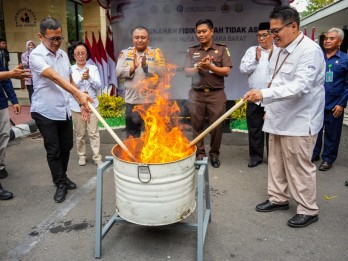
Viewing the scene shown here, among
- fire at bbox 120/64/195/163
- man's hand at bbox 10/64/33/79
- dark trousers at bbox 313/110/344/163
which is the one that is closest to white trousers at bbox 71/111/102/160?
man's hand at bbox 10/64/33/79

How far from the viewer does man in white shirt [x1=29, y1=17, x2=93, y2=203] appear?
381 centimetres

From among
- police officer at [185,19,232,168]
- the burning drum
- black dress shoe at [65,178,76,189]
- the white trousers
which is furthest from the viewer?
the white trousers

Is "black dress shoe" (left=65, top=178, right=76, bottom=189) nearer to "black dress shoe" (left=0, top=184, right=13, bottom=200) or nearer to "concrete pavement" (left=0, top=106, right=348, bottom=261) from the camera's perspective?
"concrete pavement" (left=0, top=106, right=348, bottom=261)

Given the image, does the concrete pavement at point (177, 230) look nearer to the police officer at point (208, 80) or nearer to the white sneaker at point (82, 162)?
the white sneaker at point (82, 162)

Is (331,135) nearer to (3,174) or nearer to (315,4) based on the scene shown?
(3,174)

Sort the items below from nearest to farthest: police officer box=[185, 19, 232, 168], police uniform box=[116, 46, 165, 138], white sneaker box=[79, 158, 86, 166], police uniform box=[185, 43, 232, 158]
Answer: police uniform box=[116, 46, 165, 138] → police officer box=[185, 19, 232, 168] → police uniform box=[185, 43, 232, 158] → white sneaker box=[79, 158, 86, 166]

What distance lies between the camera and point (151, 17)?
7.19 meters

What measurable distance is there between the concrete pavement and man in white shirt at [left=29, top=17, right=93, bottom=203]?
454 mm

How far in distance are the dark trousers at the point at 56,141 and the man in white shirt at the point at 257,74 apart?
9.06 ft

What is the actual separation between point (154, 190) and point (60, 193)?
6.71 ft

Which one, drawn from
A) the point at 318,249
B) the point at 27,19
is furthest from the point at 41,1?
the point at 318,249

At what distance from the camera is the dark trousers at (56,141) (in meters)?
4.09

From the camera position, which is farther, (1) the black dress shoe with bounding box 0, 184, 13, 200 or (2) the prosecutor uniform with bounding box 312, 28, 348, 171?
(2) the prosecutor uniform with bounding box 312, 28, 348, 171

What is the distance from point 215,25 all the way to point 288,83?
4536 mm
